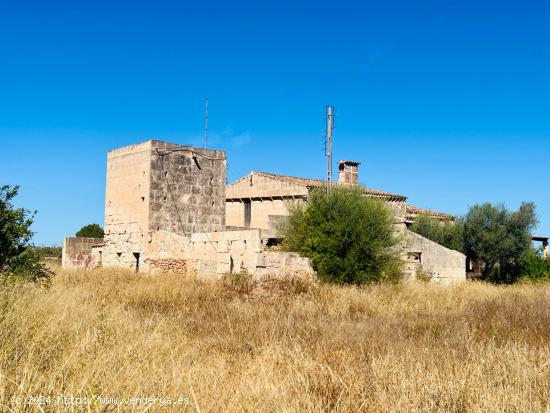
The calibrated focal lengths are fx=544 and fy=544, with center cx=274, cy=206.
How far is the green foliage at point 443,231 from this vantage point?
92.0 feet

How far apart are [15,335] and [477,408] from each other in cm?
459

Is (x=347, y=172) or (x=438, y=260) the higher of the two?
(x=347, y=172)

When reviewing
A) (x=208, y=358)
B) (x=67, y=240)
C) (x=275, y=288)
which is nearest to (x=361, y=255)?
(x=275, y=288)

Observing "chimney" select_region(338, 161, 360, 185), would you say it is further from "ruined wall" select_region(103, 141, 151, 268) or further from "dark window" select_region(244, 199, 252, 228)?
"ruined wall" select_region(103, 141, 151, 268)

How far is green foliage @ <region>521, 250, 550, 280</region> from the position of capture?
2436cm

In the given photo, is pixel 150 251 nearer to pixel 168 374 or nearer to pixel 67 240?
pixel 67 240

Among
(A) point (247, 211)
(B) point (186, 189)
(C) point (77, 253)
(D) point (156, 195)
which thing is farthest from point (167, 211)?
(A) point (247, 211)

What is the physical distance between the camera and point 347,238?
1678cm

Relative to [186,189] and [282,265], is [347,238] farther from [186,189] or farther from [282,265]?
[186,189]

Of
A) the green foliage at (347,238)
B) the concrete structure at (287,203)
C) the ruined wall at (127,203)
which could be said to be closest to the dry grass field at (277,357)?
the green foliage at (347,238)

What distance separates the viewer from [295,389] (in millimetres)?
4914

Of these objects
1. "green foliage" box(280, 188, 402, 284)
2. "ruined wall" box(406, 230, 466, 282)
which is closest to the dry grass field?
"green foliage" box(280, 188, 402, 284)

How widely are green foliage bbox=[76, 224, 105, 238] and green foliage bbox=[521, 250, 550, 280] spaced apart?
26801mm

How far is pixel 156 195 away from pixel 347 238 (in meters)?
8.18
